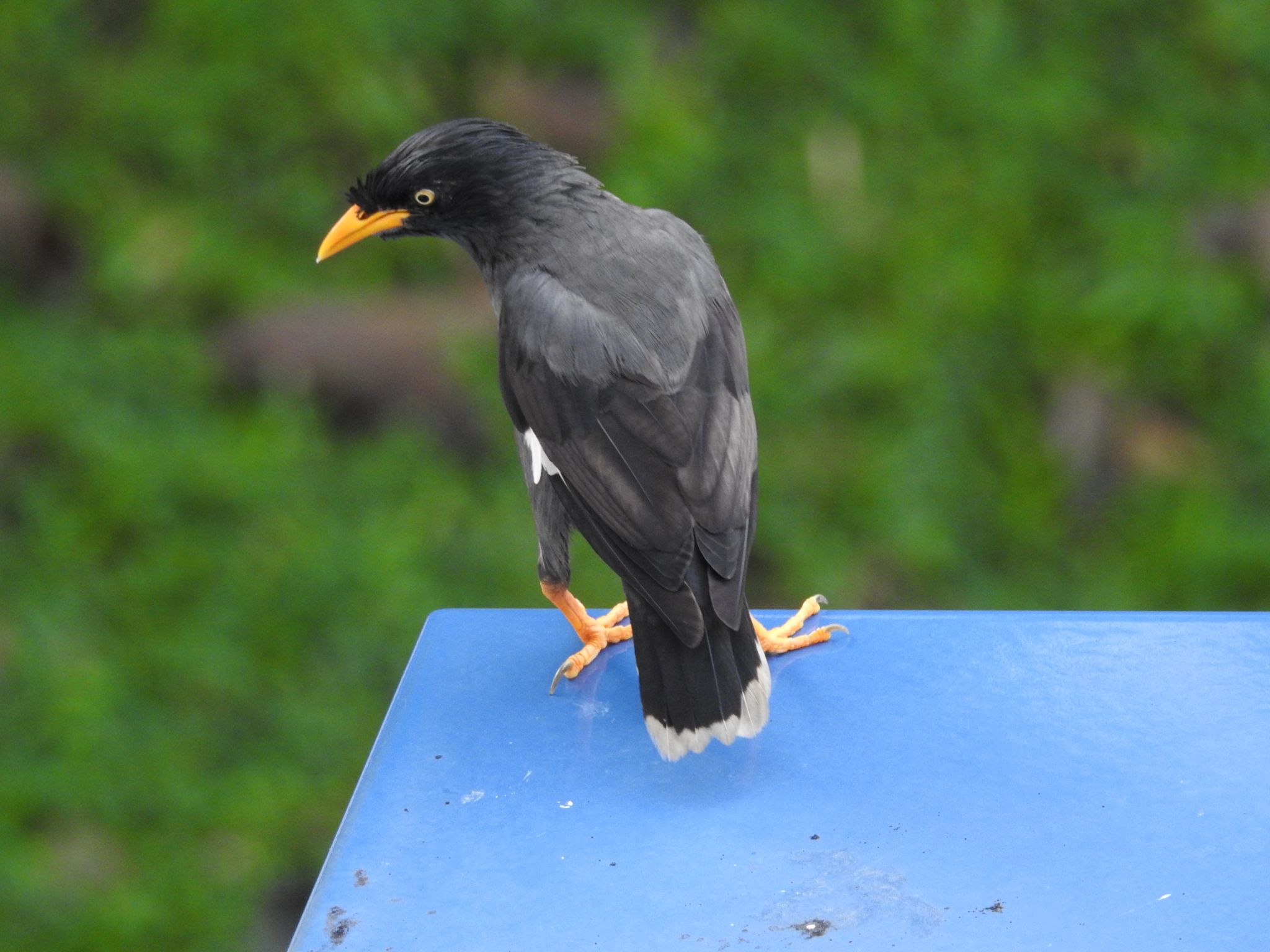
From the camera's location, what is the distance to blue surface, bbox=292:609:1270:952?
2139 mm

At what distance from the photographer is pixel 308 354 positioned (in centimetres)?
553

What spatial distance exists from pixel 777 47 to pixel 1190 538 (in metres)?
2.43

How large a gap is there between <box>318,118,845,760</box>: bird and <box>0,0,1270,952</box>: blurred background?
67.0 inches

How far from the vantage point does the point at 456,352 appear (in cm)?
545

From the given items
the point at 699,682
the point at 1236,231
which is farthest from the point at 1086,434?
the point at 699,682

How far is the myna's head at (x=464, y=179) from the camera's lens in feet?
10.5

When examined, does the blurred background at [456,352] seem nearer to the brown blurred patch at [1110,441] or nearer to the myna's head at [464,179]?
the brown blurred patch at [1110,441]

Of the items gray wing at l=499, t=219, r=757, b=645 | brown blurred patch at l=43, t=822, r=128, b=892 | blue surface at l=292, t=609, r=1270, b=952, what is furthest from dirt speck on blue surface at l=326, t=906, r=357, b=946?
brown blurred patch at l=43, t=822, r=128, b=892

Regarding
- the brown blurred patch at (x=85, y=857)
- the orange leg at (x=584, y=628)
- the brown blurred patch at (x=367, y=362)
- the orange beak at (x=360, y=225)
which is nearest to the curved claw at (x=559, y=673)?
the orange leg at (x=584, y=628)

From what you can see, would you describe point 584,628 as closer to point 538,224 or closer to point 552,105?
point 538,224

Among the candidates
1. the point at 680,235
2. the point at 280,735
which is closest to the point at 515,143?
→ the point at 680,235

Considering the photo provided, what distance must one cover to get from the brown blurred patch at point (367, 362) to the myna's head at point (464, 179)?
2112mm

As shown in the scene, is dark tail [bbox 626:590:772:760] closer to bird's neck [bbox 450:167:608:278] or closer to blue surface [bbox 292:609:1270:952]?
blue surface [bbox 292:609:1270:952]

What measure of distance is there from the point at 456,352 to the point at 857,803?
10.8 ft
